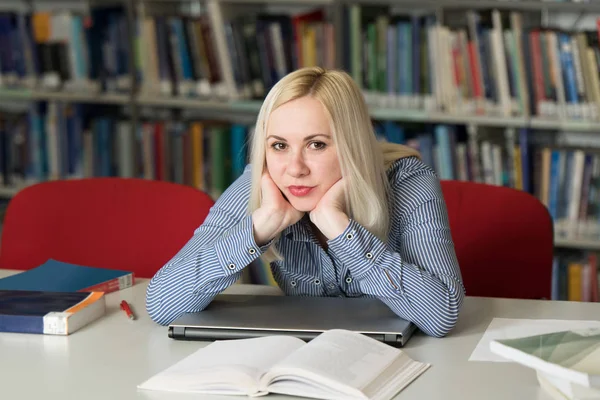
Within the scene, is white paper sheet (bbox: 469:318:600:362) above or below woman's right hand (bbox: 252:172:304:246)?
below

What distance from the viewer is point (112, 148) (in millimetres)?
3762

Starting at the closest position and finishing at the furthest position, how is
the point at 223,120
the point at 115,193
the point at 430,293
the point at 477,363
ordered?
the point at 477,363
the point at 430,293
the point at 115,193
the point at 223,120

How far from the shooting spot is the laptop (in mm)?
1558

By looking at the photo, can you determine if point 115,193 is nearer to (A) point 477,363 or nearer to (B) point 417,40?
(A) point 477,363

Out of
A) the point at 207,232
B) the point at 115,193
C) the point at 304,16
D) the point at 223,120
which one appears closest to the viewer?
the point at 207,232

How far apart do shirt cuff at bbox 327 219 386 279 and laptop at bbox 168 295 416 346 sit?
77 millimetres

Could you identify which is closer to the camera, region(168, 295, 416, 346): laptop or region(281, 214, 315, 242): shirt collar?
region(168, 295, 416, 346): laptop

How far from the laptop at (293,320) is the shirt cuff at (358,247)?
0.08 meters

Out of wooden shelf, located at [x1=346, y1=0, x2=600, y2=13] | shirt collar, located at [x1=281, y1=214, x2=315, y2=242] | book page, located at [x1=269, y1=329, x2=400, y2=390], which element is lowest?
book page, located at [x1=269, y1=329, x2=400, y2=390]

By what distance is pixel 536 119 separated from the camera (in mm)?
3082

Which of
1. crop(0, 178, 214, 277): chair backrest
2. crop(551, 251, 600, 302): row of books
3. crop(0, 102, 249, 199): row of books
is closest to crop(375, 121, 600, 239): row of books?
crop(551, 251, 600, 302): row of books

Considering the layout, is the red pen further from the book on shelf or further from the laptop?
the book on shelf

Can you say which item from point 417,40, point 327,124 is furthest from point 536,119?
point 327,124

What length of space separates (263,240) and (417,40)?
1623 mm
